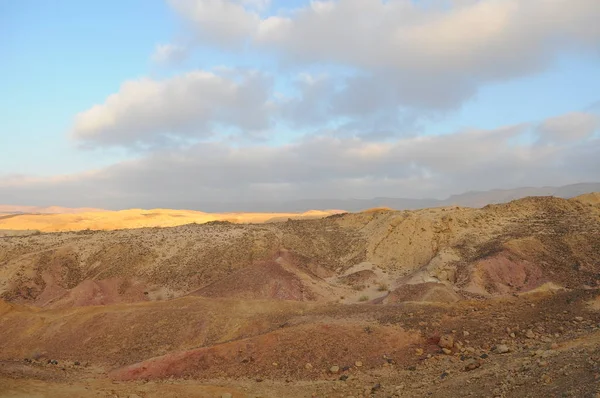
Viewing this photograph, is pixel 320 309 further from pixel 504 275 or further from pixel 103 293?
pixel 103 293

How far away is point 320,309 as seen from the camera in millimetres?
16547

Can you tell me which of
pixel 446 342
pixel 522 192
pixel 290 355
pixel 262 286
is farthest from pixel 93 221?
pixel 522 192

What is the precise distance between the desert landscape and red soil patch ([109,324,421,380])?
1.9 inches

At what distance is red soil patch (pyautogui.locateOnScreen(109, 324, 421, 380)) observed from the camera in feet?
38.3

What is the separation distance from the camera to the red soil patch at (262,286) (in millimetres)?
22984

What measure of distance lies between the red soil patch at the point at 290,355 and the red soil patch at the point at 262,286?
9.84 meters

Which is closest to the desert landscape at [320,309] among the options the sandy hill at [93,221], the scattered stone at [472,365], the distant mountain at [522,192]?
the scattered stone at [472,365]

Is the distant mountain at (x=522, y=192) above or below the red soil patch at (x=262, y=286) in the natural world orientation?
above

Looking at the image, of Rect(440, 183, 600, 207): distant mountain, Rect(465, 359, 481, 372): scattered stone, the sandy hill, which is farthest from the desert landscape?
Rect(440, 183, 600, 207): distant mountain

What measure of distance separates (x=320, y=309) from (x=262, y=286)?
735cm

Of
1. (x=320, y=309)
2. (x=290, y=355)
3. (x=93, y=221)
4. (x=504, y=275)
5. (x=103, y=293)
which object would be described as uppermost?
(x=93, y=221)

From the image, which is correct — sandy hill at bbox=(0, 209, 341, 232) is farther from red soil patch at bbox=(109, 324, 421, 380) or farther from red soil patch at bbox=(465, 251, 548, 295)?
red soil patch at bbox=(109, 324, 421, 380)

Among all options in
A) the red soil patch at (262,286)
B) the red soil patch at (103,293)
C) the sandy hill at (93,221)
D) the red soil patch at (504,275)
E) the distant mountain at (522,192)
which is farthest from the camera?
the distant mountain at (522,192)

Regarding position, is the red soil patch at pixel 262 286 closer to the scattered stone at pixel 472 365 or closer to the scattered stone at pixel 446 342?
the scattered stone at pixel 446 342
